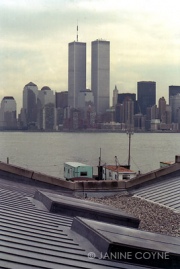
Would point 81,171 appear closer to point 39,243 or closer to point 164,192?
point 164,192

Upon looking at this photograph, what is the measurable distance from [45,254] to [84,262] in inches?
23.0

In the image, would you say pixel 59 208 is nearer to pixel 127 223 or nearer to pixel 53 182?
pixel 127 223

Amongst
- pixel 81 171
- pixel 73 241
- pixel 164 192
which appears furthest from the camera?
pixel 81 171

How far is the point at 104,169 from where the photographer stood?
2224 inches

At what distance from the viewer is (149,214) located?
553 inches

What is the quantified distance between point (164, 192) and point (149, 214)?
115 inches

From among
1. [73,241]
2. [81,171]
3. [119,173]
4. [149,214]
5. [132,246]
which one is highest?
[132,246]

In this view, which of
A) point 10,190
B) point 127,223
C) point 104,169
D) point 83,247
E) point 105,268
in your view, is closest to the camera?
point 105,268

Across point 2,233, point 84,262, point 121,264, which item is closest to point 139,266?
point 121,264

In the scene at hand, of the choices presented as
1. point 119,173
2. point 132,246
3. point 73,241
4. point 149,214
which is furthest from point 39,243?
point 119,173

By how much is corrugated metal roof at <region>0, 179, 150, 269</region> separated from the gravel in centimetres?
264

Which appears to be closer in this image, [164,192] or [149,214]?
[149,214]

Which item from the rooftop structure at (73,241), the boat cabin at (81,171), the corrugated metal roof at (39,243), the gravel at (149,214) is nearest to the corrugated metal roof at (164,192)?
the gravel at (149,214)

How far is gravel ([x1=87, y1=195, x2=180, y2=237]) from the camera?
40.6 feet
